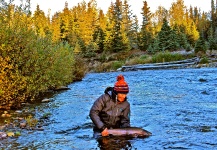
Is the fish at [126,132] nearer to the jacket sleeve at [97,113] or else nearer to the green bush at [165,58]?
the jacket sleeve at [97,113]

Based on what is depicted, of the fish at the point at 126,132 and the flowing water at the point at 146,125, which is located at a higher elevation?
the fish at the point at 126,132

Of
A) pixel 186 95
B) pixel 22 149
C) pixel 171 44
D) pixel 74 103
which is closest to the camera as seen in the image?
pixel 22 149

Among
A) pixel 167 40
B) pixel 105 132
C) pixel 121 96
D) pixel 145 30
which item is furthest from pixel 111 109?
pixel 145 30

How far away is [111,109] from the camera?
7.59 m

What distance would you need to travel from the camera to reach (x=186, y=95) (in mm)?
15727

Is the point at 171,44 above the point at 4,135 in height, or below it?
above

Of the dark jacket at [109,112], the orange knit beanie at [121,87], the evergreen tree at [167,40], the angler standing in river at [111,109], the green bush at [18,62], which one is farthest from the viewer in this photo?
the evergreen tree at [167,40]

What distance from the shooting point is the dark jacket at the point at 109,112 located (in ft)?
24.1

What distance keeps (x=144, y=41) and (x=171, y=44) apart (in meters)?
8.72

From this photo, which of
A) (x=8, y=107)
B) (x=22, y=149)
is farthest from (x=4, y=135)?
(x=8, y=107)

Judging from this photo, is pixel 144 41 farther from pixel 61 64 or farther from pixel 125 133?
pixel 125 133

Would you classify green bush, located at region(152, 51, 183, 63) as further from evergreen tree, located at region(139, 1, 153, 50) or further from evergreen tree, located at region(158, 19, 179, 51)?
evergreen tree, located at region(139, 1, 153, 50)

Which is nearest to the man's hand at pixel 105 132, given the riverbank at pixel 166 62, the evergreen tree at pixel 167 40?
the riverbank at pixel 166 62

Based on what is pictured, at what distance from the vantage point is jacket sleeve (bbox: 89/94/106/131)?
723 cm
